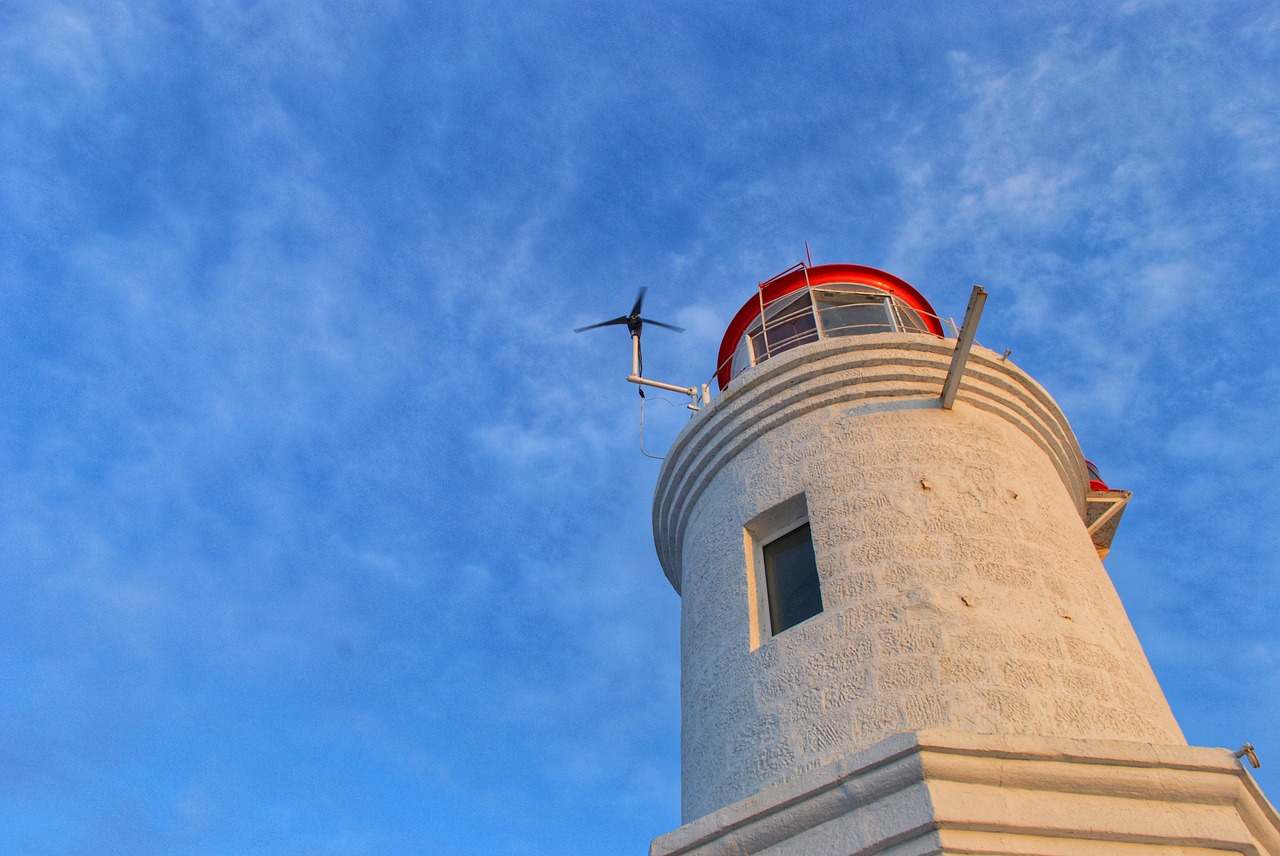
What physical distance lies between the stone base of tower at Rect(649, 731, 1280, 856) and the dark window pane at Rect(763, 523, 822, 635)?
186 cm

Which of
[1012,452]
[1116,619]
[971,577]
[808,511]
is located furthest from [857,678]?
[1012,452]

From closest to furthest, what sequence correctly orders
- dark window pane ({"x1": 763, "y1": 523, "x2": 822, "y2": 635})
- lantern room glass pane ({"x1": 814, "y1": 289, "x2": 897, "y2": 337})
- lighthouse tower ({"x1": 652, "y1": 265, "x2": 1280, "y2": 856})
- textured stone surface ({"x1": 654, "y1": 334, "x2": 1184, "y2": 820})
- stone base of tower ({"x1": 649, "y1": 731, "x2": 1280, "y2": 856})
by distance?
stone base of tower ({"x1": 649, "y1": 731, "x2": 1280, "y2": 856})
lighthouse tower ({"x1": 652, "y1": 265, "x2": 1280, "y2": 856})
textured stone surface ({"x1": 654, "y1": 334, "x2": 1184, "y2": 820})
dark window pane ({"x1": 763, "y1": 523, "x2": 822, "y2": 635})
lantern room glass pane ({"x1": 814, "y1": 289, "x2": 897, "y2": 337})

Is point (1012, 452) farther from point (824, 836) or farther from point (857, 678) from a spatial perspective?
point (824, 836)

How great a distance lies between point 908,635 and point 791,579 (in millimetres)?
1345

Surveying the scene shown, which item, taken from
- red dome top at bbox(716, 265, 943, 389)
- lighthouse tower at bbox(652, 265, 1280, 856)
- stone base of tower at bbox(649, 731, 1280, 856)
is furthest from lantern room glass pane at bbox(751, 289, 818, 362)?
stone base of tower at bbox(649, 731, 1280, 856)

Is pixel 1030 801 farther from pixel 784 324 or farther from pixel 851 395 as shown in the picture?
pixel 784 324

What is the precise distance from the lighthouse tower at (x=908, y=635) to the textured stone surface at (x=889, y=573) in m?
0.02

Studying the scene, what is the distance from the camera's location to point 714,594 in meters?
7.82

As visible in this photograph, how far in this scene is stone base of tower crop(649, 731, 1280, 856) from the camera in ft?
16.4

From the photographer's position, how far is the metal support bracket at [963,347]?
7.68 m

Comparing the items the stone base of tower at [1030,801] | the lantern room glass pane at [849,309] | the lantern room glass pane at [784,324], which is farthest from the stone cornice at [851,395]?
the stone base of tower at [1030,801]

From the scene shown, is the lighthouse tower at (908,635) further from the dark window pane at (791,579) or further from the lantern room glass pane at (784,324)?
the lantern room glass pane at (784,324)

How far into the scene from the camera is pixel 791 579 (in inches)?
295

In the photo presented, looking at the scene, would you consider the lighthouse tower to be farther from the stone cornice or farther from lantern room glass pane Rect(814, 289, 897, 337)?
lantern room glass pane Rect(814, 289, 897, 337)
